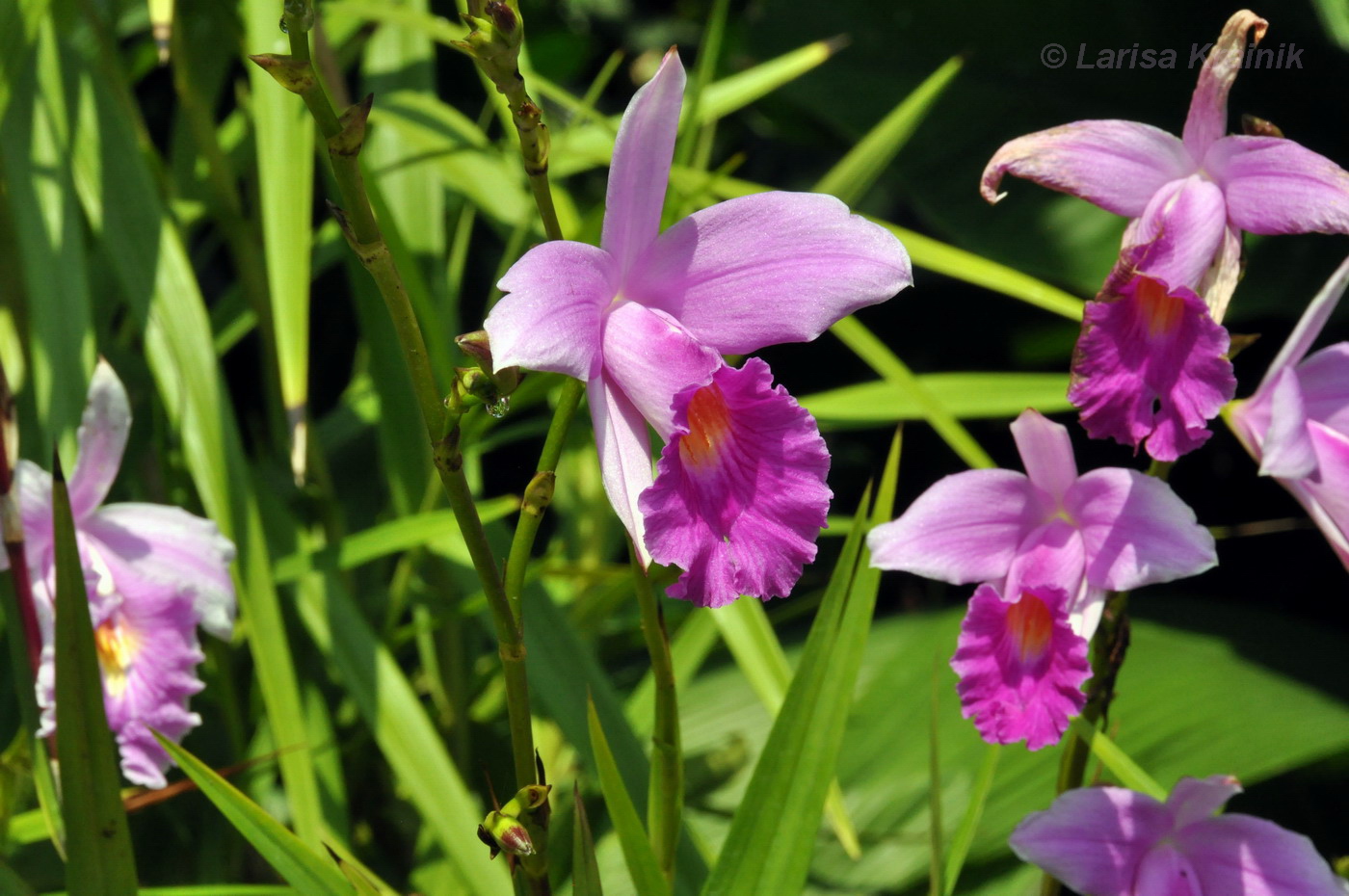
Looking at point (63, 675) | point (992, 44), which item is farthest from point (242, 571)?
point (992, 44)

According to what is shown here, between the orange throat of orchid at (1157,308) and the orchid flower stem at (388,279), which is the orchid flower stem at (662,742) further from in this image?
the orange throat of orchid at (1157,308)

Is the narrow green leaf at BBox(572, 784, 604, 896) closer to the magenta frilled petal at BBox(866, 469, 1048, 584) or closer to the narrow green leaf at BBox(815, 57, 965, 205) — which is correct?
the magenta frilled petal at BBox(866, 469, 1048, 584)

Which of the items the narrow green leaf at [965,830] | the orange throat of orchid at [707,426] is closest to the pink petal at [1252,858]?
the narrow green leaf at [965,830]

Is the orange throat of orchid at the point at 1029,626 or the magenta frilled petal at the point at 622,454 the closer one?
the magenta frilled petal at the point at 622,454

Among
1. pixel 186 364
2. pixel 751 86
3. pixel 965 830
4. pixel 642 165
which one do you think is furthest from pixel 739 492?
pixel 751 86

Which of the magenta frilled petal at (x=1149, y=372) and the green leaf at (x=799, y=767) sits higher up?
the magenta frilled petal at (x=1149, y=372)
